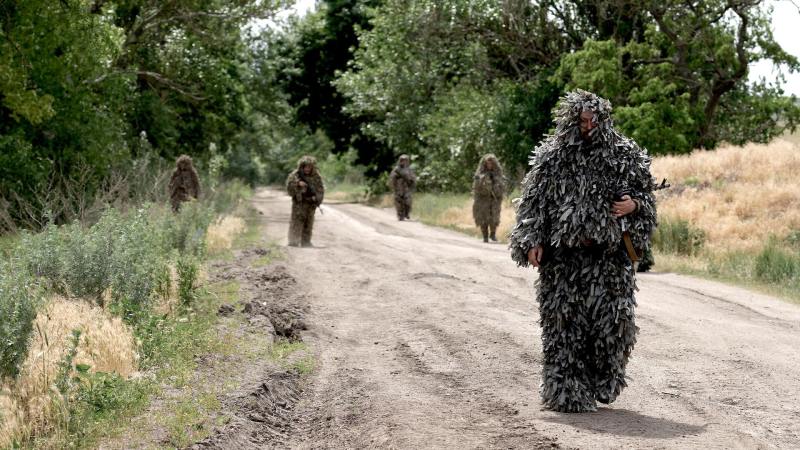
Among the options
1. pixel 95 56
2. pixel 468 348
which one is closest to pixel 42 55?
pixel 95 56

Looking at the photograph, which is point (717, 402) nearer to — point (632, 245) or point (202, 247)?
point (632, 245)

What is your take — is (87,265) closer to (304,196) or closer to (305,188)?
(305,188)

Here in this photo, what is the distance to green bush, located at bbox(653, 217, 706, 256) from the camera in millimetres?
18109

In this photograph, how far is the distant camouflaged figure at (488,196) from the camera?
71.9 ft

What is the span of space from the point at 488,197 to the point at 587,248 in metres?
15.2

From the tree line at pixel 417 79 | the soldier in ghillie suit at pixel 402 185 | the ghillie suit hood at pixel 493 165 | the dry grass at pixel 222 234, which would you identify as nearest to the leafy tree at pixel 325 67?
the tree line at pixel 417 79

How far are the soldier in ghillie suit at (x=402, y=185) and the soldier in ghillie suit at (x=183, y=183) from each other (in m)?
9.94

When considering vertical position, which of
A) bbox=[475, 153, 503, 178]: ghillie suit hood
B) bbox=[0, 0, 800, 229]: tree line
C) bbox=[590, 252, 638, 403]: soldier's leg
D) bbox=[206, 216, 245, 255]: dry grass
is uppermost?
bbox=[0, 0, 800, 229]: tree line

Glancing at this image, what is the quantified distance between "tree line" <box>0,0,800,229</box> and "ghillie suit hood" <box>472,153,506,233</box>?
7.12 meters

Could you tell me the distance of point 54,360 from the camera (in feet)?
24.1

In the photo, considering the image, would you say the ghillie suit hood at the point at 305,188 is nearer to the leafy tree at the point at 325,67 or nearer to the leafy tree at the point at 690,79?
the leafy tree at the point at 690,79

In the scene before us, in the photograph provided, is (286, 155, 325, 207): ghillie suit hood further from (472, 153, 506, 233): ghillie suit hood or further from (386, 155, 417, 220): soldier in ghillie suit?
(386, 155, 417, 220): soldier in ghillie suit

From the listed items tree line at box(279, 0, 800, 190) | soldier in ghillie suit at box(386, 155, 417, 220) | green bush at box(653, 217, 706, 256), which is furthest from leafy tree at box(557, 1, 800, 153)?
green bush at box(653, 217, 706, 256)

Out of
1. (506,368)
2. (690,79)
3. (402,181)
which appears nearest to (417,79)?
(402,181)
